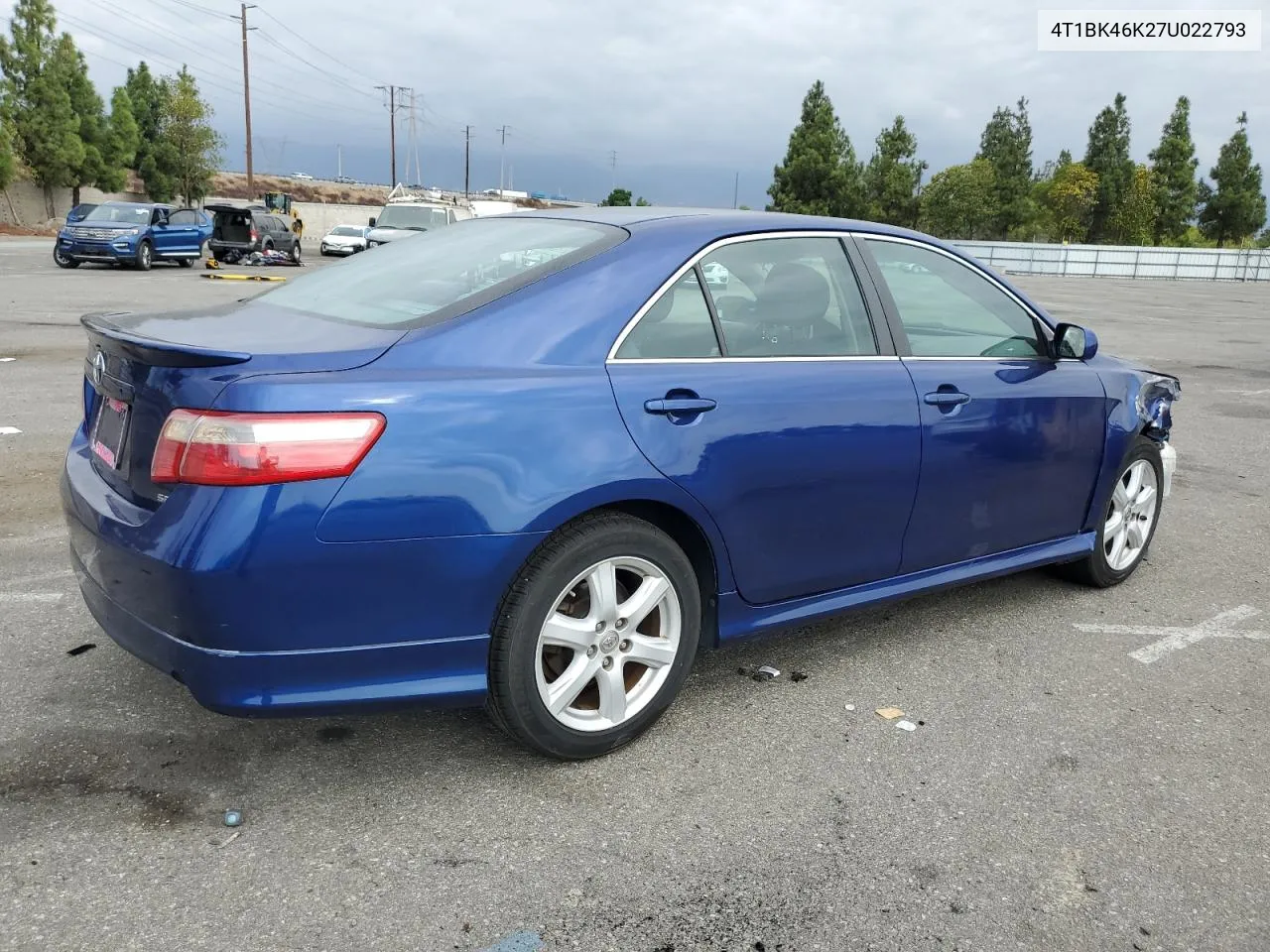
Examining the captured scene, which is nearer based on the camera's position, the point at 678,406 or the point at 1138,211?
the point at 678,406

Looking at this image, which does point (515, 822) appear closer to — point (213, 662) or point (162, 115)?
point (213, 662)

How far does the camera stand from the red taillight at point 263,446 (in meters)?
2.43

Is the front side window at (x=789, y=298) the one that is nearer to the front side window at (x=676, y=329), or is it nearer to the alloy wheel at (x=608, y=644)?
the front side window at (x=676, y=329)

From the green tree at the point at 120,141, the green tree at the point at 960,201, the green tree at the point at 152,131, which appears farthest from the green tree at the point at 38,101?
the green tree at the point at 960,201

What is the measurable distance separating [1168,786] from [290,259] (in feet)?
101

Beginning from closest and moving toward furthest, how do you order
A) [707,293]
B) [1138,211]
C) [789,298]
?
[707,293] < [789,298] < [1138,211]

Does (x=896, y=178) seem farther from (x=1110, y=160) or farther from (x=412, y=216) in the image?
(x=412, y=216)

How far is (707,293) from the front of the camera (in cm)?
327

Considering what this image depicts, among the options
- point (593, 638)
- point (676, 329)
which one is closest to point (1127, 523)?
point (676, 329)

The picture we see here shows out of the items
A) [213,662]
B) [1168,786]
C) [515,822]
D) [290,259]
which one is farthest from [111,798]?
[290,259]

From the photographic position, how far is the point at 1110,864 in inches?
105

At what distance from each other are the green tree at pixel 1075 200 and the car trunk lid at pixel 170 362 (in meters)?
71.8

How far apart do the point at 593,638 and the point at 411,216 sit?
22360 millimetres

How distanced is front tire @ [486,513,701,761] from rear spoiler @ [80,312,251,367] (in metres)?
0.91
